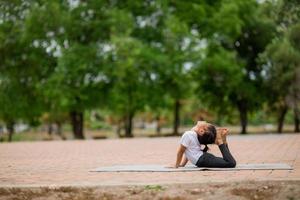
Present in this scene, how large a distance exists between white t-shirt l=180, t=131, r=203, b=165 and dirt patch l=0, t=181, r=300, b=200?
2.94 meters

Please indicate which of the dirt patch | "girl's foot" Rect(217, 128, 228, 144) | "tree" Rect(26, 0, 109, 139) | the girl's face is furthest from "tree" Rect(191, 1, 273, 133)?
the dirt patch

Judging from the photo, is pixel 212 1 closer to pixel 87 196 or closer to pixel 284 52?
pixel 284 52

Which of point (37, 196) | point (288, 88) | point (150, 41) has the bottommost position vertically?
point (37, 196)

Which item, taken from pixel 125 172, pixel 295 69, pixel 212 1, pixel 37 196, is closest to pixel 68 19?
pixel 212 1

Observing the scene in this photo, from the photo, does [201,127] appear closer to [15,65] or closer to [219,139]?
[219,139]

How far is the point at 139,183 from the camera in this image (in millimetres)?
10844

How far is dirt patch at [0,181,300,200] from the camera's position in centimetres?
980

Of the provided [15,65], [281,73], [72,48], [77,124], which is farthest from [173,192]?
[281,73]

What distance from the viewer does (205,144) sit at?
44.1 feet

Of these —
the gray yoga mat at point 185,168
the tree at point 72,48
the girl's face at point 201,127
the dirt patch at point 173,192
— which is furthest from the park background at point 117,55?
the dirt patch at point 173,192

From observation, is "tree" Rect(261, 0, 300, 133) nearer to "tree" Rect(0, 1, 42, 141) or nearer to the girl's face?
"tree" Rect(0, 1, 42, 141)

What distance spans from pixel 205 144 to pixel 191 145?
0.97 ft

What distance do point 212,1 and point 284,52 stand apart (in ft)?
24.7

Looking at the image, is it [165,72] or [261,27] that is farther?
[261,27]
